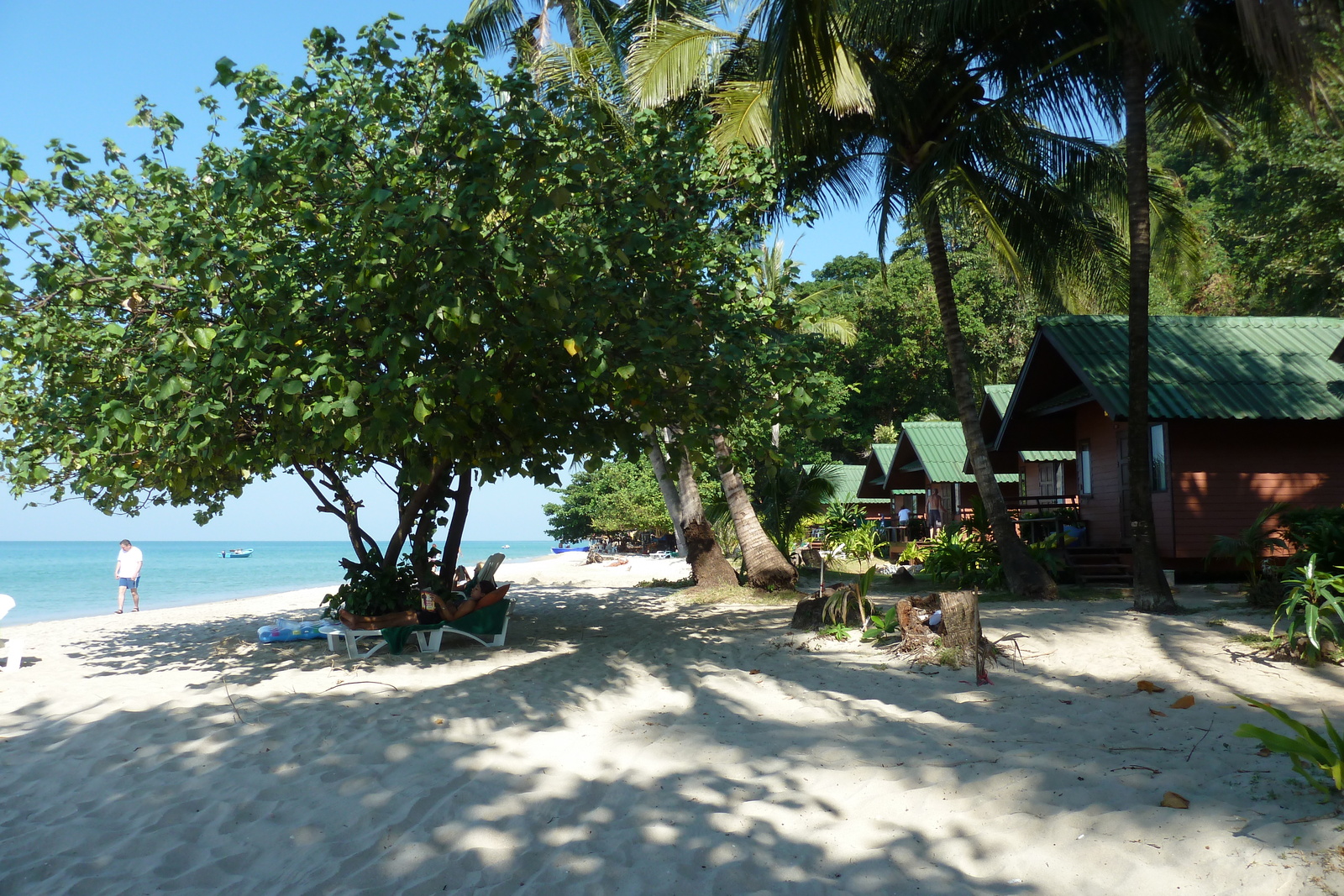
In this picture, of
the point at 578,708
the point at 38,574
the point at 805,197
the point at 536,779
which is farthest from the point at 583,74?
the point at 38,574

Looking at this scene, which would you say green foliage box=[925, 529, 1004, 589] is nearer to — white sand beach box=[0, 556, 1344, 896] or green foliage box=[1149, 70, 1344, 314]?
white sand beach box=[0, 556, 1344, 896]

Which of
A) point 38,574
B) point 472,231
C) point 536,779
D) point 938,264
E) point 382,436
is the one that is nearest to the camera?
point 536,779

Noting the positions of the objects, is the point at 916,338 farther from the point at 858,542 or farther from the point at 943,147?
the point at 943,147

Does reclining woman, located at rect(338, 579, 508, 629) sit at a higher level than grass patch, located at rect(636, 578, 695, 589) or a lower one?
higher

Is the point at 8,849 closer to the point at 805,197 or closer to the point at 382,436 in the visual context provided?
the point at 382,436

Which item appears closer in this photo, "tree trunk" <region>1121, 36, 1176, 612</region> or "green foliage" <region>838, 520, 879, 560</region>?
"tree trunk" <region>1121, 36, 1176, 612</region>

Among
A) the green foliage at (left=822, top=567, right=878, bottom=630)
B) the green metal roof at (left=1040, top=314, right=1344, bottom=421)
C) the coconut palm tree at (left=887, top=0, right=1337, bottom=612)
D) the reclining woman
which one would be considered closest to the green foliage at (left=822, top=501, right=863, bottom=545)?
the green metal roof at (left=1040, top=314, right=1344, bottom=421)

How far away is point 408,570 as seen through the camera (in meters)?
9.93

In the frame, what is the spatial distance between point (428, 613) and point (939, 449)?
18.5m

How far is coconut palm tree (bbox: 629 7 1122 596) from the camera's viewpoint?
11.6 meters

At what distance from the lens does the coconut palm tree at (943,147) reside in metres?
11.6

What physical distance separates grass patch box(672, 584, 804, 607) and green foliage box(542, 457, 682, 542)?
52.5ft

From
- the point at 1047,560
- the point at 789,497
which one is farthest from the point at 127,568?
the point at 1047,560

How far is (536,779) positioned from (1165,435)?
1189cm
